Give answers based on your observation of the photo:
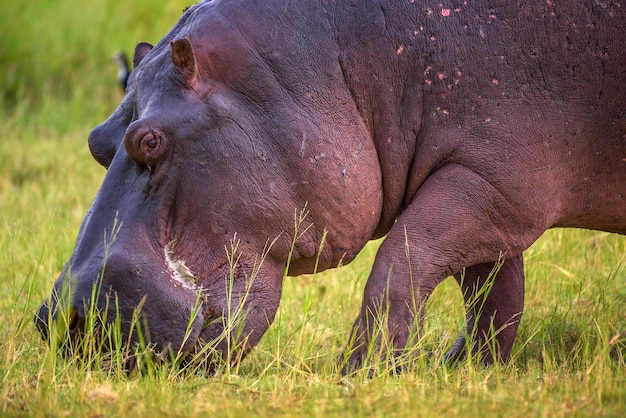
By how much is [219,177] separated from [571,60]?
126 centimetres

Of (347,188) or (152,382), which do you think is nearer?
(152,382)

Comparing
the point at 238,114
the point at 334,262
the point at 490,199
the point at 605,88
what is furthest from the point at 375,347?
the point at 605,88

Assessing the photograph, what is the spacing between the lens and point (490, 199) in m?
3.32

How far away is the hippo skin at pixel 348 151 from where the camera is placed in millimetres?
3318

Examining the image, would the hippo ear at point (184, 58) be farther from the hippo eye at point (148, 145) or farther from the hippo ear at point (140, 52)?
the hippo ear at point (140, 52)

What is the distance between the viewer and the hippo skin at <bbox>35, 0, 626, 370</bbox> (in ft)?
10.9

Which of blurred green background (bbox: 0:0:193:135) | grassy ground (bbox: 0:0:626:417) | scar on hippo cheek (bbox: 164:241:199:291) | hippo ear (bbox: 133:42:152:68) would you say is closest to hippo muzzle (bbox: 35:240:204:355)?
scar on hippo cheek (bbox: 164:241:199:291)

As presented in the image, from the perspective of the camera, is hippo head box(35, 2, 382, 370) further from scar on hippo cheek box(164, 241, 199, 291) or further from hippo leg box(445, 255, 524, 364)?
hippo leg box(445, 255, 524, 364)

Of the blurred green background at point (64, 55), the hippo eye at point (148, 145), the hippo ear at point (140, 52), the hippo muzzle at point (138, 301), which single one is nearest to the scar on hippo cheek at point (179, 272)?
the hippo muzzle at point (138, 301)

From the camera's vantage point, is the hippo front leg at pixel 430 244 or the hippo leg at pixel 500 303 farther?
the hippo leg at pixel 500 303

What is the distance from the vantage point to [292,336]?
404 cm

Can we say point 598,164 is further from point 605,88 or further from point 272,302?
point 272,302

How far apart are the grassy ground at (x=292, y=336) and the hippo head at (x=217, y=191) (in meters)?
0.21

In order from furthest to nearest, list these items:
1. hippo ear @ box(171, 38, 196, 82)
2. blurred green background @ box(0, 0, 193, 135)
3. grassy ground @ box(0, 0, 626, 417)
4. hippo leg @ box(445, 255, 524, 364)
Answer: blurred green background @ box(0, 0, 193, 135)
hippo leg @ box(445, 255, 524, 364)
hippo ear @ box(171, 38, 196, 82)
grassy ground @ box(0, 0, 626, 417)
